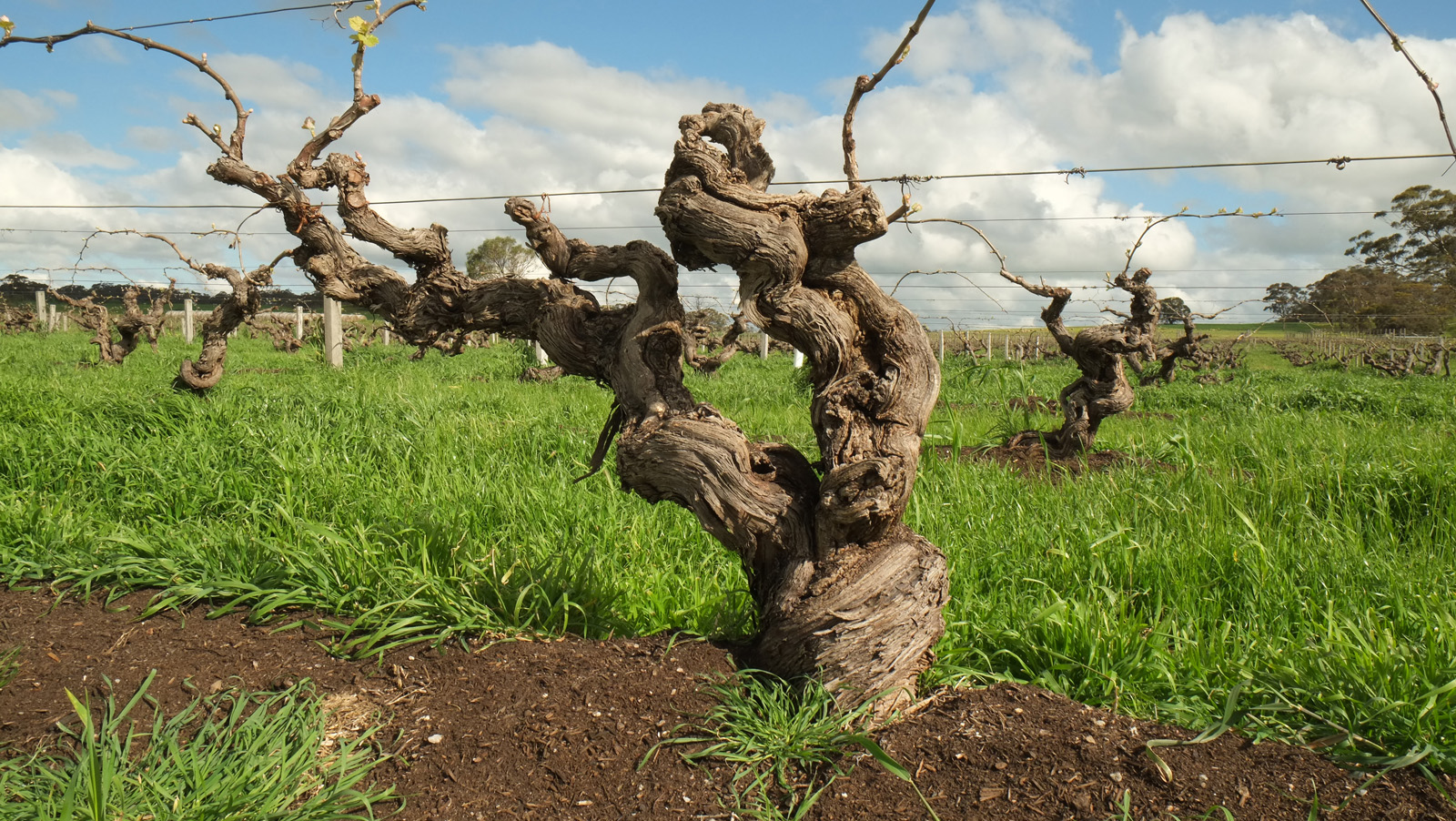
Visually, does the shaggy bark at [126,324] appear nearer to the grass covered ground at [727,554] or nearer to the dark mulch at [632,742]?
the grass covered ground at [727,554]

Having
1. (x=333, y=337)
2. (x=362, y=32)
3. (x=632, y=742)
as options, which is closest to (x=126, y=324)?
(x=333, y=337)

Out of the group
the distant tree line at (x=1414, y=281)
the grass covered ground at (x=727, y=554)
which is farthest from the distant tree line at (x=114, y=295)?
the distant tree line at (x=1414, y=281)

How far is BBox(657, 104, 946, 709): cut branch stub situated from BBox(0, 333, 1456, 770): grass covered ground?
463mm

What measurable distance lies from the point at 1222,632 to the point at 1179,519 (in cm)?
153

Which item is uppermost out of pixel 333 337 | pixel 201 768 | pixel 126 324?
pixel 126 324

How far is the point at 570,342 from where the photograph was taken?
3.15 metres

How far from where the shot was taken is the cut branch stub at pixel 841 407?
2.67m

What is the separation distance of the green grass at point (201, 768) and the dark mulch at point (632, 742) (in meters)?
0.12

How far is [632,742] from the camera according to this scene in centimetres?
251

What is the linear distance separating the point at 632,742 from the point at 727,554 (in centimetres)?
175

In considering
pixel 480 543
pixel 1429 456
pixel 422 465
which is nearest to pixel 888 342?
pixel 480 543

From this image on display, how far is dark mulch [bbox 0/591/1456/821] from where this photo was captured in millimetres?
2270

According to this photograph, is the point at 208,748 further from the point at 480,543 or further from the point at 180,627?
the point at 480,543

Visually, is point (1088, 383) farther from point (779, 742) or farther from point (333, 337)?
point (333, 337)
